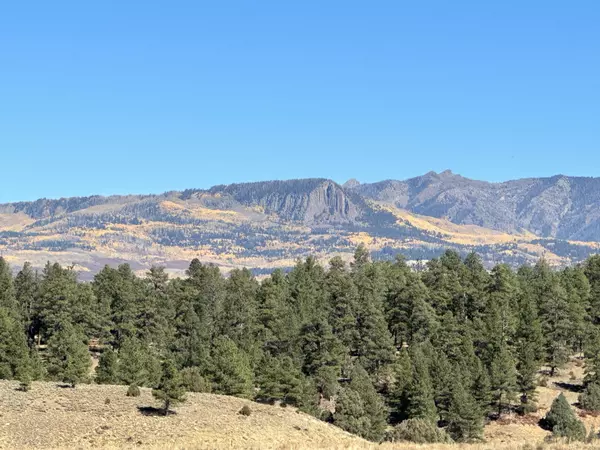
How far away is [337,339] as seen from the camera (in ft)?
318

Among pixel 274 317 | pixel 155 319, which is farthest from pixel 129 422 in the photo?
pixel 155 319

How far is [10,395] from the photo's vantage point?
64.9 metres

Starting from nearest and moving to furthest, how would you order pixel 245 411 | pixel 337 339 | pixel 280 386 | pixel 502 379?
pixel 245 411 < pixel 280 386 < pixel 502 379 < pixel 337 339

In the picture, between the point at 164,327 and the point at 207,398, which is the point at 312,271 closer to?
the point at 164,327

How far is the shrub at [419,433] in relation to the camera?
223 ft

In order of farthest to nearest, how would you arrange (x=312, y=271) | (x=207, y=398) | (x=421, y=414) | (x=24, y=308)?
(x=312, y=271) < (x=24, y=308) < (x=421, y=414) < (x=207, y=398)

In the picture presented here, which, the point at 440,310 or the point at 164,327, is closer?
the point at 164,327

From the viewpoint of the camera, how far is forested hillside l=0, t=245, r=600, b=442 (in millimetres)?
79125

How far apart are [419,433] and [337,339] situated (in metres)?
28.8

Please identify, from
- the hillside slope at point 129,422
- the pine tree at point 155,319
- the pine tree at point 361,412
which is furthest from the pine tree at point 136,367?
the pine tree at point 361,412

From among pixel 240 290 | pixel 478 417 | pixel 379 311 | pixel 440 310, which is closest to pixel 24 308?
pixel 240 290

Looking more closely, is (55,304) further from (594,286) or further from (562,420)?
(594,286)

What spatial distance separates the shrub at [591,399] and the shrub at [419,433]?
1183 inches

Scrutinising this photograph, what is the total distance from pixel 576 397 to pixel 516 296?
23492 mm
